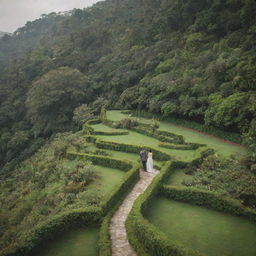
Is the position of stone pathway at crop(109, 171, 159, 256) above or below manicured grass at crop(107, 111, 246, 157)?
below

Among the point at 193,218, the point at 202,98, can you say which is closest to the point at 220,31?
the point at 202,98

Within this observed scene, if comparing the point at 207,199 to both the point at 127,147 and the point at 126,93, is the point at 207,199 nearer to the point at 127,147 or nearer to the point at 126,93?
the point at 127,147

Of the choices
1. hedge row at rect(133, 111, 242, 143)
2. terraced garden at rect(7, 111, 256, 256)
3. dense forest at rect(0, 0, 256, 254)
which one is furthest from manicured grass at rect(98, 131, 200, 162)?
hedge row at rect(133, 111, 242, 143)

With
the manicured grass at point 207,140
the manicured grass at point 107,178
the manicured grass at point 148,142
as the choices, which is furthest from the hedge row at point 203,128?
the manicured grass at point 107,178

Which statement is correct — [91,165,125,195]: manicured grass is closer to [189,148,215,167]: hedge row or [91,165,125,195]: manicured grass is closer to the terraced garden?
the terraced garden

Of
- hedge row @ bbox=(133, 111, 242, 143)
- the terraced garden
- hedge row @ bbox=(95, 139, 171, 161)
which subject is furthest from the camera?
hedge row @ bbox=(133, 111, 242, 143)

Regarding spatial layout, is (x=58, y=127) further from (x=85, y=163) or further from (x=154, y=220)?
(x=154, y=220)

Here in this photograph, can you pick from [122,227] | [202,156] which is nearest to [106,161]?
[202,156]
